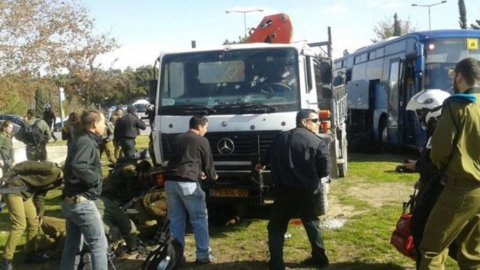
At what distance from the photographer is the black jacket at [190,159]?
627 centimetres

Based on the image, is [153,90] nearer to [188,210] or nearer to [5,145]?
[188,210]

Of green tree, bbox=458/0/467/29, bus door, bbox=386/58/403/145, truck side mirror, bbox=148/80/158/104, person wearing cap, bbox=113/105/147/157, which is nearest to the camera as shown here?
truck side mirror, bbox=148/80/158/104

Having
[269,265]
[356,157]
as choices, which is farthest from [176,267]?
[356,157]

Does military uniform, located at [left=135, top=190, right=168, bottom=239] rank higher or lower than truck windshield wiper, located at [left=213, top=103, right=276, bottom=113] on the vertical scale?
lower

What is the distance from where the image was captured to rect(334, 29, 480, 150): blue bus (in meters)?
14.2

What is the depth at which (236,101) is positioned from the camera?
754 cm

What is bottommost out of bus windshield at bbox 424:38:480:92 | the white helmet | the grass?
the grass

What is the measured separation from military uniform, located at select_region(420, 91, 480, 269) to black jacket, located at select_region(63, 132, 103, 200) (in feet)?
9.72

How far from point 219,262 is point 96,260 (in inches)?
68.4

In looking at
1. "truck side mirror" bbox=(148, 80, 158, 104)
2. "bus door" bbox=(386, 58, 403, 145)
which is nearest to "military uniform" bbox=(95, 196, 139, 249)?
"truck side mirror" bbox=(148, 80, 158, 104)

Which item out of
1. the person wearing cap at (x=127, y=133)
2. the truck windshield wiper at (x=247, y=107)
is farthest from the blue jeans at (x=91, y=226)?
the person wearing cap at (x=127, y=133)

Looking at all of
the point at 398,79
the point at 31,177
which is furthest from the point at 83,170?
the point at 398,79

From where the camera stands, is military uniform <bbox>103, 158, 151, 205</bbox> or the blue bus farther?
the blue bus

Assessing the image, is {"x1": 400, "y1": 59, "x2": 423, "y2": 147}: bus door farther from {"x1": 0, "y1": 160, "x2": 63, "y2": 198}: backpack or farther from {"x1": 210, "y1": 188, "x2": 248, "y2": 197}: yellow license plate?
{"x1": 0, "y1": 160, "x2": 63, "y2": 198}: backpack
